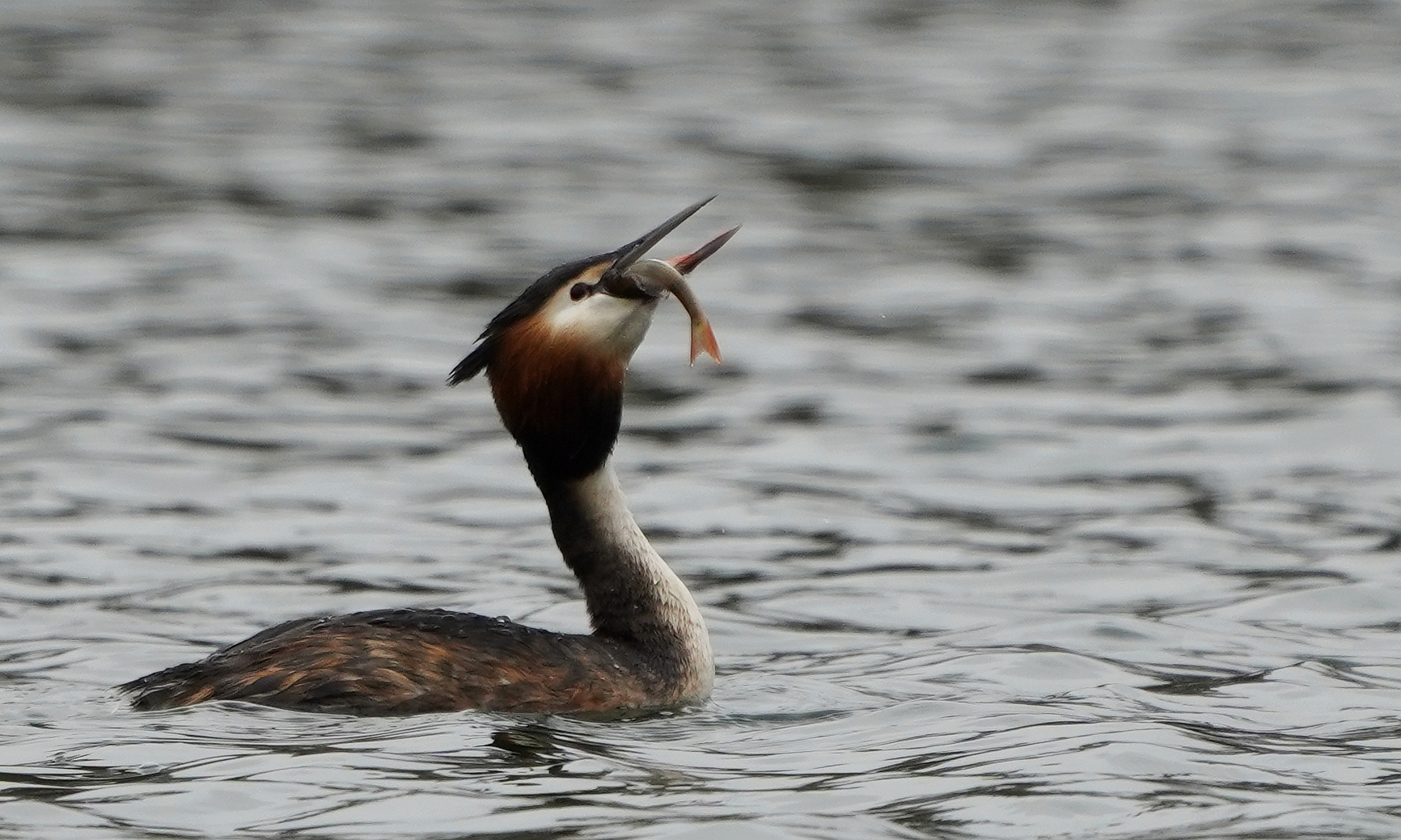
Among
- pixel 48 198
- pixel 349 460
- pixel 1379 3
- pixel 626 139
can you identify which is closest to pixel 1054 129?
pixel 626 139

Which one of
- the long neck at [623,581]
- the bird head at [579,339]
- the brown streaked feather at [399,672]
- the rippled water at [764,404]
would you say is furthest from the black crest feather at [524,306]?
the rippled water at [764,404]

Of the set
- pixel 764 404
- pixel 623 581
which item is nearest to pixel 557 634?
pixel 623 581

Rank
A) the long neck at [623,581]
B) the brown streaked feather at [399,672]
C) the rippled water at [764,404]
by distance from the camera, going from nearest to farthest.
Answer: the rippled water at [764,404], the brown streaked feather at [399,672], the long neck at [623,581]

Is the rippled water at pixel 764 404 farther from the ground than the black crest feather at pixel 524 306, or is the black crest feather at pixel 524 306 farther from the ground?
the black crest feather at pixel 524 306

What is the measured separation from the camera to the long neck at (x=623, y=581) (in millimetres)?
8250

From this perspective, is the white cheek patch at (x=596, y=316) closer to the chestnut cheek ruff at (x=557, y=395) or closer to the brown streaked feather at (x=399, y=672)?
the chestnut cheek ruff at (x=557, y=395)

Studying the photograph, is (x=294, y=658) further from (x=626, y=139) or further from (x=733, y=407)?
(x=626, y=139)

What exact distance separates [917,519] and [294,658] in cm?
448

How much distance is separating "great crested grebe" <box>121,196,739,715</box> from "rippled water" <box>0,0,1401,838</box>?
13 centimetres

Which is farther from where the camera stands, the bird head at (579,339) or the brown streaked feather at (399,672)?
the bird head at (579,339)

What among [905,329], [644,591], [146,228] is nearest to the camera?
[644,591]

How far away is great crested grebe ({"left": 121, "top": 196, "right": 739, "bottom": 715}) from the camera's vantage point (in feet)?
24.8

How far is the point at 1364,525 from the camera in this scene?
11.2m

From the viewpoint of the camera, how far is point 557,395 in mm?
8016
